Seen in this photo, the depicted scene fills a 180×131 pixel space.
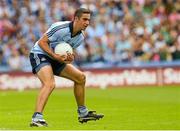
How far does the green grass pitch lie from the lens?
13.1 meters

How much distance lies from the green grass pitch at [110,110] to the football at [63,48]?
139 centimetres

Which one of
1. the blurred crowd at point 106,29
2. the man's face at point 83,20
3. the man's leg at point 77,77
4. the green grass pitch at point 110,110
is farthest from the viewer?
the blurred crowd at point 106,29

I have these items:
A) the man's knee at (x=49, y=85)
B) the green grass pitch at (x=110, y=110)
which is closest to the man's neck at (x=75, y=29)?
the man's knee at (x=49, y=85)

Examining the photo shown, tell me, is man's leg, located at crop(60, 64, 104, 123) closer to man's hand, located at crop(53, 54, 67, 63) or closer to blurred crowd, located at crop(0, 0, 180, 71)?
man's hand, located at crop(53, 54, 67, 63)

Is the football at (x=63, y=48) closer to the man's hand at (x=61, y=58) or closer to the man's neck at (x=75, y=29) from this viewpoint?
the man's hand at (x=61, y=58)

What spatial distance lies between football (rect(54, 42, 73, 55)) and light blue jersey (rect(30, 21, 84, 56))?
0.27 feet

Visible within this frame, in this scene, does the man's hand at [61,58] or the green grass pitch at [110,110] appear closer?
the green grass pitch at [110,110]

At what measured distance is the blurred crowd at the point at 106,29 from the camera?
30.4 meters

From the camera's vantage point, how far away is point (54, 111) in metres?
18.0

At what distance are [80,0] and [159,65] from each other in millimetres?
5107

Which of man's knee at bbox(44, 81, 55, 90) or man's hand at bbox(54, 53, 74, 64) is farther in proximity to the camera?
man's hand at bbox(54, 53, 74, 64)

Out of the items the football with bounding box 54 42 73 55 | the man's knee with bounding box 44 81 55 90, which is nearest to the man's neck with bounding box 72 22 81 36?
the football with bounding box 54 42 73 55

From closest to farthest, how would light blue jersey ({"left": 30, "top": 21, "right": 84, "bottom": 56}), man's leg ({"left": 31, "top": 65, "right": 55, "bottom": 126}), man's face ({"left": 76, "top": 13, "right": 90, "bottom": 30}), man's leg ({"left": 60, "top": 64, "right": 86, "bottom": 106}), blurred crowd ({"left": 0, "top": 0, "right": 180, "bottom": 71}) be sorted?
man's leg ({"left": 31, "top": 65, "right": 55, "bottom": 126}), light blue jersey ({"left": 30, "top": 21, "right": 84, "bottom": 56}), man's face ({"left": 76, "top": 13, "right": 90, "bottom": 30}), man's leg ({"left": 60, "top": 64, "right": 86, "bottom": 106}), blurred crowd ({"left": 0, "top": 0, "right": 180, "bottom": 71})

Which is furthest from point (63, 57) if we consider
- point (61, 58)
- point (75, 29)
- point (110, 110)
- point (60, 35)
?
point (110, 110)
